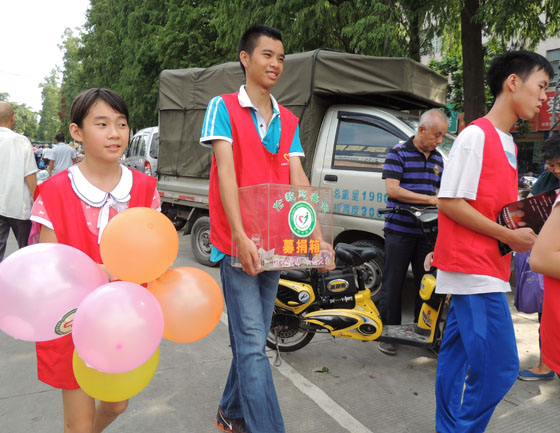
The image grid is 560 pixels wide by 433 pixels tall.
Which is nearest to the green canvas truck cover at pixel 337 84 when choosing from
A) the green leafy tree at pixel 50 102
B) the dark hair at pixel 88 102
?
the dark hair at pixel 88 102

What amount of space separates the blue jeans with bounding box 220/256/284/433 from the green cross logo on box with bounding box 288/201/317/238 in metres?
0.35

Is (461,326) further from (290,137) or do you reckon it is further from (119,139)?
(119,139)

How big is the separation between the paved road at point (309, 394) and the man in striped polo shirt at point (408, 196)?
428 millimetres

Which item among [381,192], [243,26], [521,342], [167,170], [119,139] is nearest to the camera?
[119,139]

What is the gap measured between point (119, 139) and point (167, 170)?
18.7 ft

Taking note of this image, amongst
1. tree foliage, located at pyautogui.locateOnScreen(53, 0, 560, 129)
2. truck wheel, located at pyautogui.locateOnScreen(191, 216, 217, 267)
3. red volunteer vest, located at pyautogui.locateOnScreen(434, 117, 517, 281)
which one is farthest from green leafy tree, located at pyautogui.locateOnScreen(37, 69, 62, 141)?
red volunteer vest, located at pyautogui.locateOnScreen(434, 117, 517, 281)

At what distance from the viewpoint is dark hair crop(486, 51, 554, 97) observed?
84.0 inches

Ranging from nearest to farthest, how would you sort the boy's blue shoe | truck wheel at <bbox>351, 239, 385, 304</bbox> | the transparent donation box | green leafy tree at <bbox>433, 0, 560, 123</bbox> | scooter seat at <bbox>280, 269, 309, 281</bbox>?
the transparent donation box < the boy's blue shoe < scooter seat at <bbox>280, 269, 309, 281</bbox> < truck wheel at <bbox>351, 239, 385, 304</bbox> < green leafy tree at <bbox>433, 0, 560, 123</bbox>

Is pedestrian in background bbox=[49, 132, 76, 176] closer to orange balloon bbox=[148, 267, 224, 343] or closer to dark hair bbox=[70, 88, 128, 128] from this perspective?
dark hair bbox=[70, 88, 128, 128]

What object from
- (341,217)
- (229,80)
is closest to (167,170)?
(229,80)

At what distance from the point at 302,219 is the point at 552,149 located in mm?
1517

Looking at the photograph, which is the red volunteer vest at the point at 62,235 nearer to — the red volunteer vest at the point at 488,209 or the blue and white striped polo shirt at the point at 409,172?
the red volunteer vest at the point at 488,209

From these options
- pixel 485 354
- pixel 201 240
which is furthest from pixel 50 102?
pixel 485 354

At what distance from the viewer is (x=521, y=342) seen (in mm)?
4195
